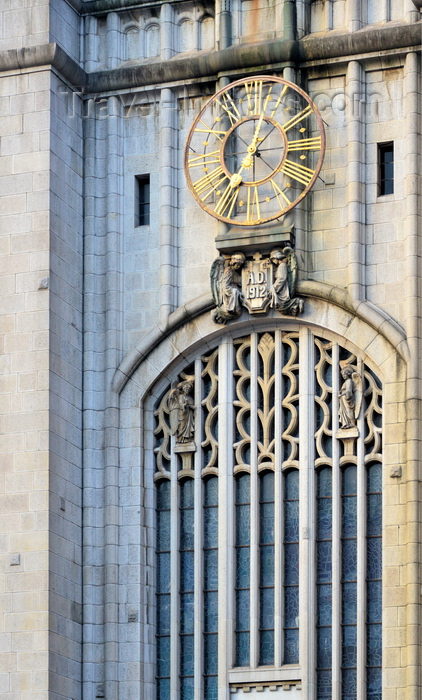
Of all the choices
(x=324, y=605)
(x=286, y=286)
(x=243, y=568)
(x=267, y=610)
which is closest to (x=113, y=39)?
(x=286, y=286)

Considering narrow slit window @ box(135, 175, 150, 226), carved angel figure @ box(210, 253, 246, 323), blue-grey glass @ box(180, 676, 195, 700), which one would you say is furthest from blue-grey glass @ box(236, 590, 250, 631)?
narrow slit window @ box(135, 175, 150, 226)

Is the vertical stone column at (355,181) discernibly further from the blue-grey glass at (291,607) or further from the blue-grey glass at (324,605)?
the blue-grey glass at (291,607)

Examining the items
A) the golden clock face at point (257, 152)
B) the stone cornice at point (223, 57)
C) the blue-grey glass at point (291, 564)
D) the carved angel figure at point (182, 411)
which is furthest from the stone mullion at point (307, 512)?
the stone cornice at point (223, 57)

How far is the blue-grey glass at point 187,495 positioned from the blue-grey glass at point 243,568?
1260mm

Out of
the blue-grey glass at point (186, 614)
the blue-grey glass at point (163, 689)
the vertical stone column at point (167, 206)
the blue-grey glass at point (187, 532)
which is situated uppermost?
the vertical stone column at point (167, 206)

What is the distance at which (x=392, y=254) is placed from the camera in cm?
4203

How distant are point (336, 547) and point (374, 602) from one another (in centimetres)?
108

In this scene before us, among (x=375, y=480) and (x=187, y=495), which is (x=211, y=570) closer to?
(x=187, y=495)

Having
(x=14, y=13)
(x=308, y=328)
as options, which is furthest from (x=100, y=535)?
(x=14, y=13)

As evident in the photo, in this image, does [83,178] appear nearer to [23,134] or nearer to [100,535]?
[23,134]

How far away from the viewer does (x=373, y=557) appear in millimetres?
41344

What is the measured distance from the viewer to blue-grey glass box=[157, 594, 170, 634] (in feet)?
139

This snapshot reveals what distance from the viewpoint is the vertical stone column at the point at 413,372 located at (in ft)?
131

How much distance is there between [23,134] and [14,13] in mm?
2163
